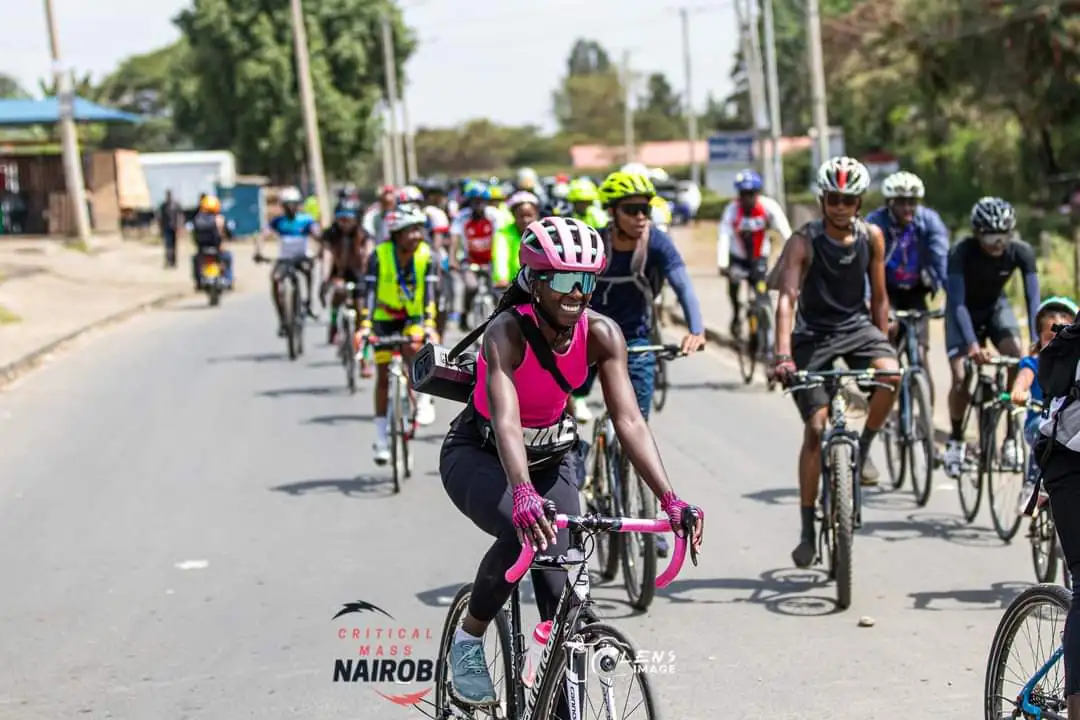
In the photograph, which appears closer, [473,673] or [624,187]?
[473,673]


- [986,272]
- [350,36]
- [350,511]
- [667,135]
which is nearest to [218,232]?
[350,511]

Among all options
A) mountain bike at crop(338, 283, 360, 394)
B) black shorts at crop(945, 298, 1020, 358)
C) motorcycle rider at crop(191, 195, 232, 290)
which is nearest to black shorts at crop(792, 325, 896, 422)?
black shorts at crop(945, 298, 1020, 358)

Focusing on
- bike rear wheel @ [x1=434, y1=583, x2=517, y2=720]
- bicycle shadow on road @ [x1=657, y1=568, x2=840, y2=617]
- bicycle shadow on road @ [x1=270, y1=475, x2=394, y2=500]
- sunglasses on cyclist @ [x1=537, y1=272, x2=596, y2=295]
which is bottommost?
bicycle shadow on road @ [x1=657, y1=568, x2=840, y2=617]

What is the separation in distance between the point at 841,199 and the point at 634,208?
1.07 metres

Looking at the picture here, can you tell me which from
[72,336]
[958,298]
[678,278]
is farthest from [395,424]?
[72,336]

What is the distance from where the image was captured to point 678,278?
28.6ft

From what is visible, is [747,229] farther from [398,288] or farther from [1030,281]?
[1030,281]

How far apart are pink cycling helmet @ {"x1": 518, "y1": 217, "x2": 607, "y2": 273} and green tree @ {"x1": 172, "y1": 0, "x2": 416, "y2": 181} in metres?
58.0

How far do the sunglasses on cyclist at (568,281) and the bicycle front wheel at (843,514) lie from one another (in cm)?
294

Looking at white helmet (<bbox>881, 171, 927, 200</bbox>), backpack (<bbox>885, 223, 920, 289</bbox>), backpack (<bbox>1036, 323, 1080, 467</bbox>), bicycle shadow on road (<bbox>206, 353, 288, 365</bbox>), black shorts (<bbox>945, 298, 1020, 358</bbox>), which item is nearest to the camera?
backpack (<bbox>1036, 323, 1080, 467</bbox>)

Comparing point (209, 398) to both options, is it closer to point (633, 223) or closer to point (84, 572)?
point (84, 572)

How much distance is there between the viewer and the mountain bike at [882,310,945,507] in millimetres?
10016

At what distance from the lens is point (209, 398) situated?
16094 mm

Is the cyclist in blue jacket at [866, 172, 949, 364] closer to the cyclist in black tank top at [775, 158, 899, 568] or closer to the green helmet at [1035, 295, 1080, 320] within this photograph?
the cyclist in black tank top at [775, 158, 899, 568]
